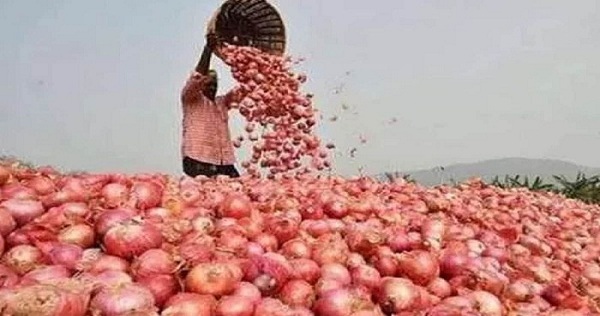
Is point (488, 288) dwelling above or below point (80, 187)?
below

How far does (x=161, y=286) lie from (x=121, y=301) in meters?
0.23

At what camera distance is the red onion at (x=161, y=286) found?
2.11m

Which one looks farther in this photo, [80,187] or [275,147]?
[275,147]

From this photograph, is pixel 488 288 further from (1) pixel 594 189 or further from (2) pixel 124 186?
(1) pixel 594 189

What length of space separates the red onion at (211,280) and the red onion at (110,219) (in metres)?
0.39

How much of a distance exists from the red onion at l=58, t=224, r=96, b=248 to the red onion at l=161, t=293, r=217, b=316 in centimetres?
48

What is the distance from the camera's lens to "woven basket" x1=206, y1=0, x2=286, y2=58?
7.08 m

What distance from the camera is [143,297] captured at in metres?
1.98

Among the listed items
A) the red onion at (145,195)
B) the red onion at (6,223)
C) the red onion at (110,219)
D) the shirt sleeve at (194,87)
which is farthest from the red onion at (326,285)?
the shirt sleeve at (194,87)

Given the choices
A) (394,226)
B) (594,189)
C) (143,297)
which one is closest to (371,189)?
(394,226)

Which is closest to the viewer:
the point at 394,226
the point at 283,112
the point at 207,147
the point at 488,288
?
the point at 488,288

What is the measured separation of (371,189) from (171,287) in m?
2.48

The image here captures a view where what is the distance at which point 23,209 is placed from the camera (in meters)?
2.57

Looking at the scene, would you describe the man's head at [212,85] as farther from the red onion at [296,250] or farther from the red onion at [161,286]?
the red onion at [161,286]
